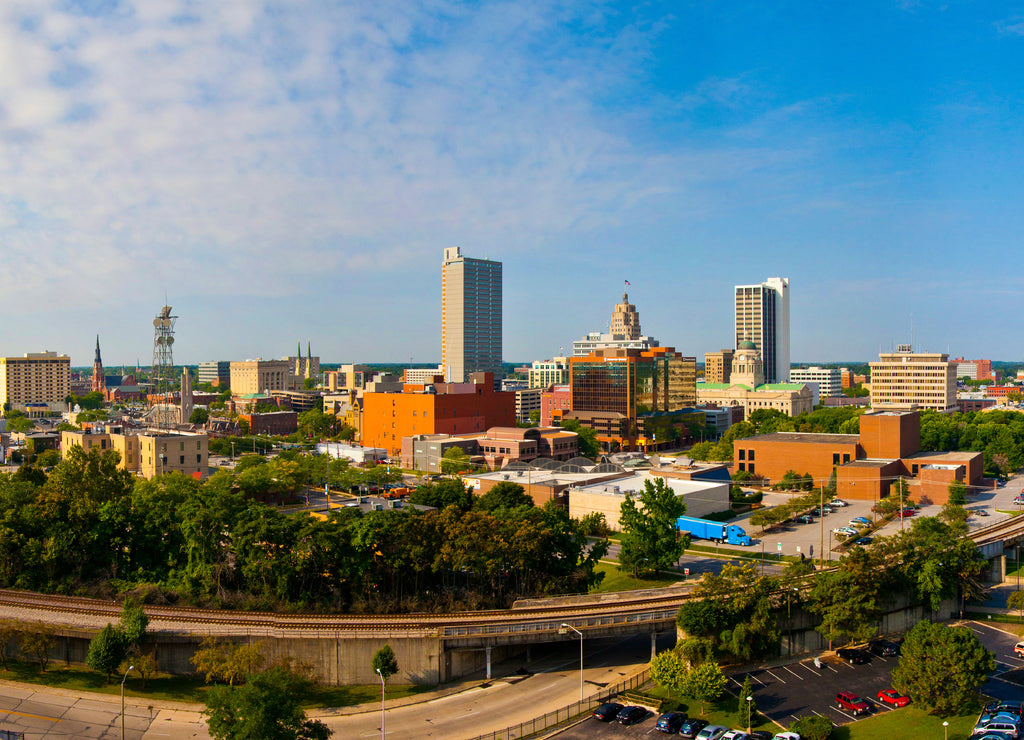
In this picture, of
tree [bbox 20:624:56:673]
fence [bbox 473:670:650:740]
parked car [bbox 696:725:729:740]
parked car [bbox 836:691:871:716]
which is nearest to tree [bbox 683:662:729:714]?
parked car [bbox 696:725:729:740]

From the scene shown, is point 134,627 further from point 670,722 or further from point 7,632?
point 670,722

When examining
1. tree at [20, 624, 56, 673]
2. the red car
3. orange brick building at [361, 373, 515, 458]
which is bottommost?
the red car

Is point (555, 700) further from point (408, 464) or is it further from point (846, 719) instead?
point (408, 464)

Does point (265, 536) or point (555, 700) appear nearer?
point (555, 700)

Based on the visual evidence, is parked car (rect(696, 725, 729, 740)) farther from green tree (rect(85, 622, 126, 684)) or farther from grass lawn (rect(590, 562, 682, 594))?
green tree (rect(85, 622, 126, 684))

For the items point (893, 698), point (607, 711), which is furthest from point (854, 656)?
point (607, 711)

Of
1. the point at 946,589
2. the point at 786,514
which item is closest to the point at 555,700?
the point at 946,589
